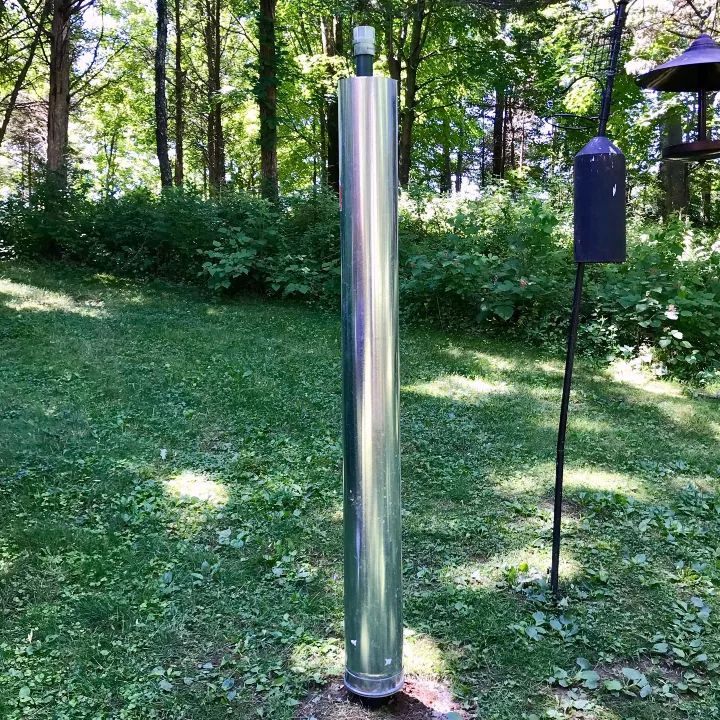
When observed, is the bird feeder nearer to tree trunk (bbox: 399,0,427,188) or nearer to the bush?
the bush

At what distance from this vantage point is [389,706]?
2279 millimetres

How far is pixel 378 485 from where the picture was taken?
2.13 metres

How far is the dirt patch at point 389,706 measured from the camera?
7.35ft

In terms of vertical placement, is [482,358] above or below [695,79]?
below

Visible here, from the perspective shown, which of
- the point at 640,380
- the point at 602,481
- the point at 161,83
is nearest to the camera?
the point at 602,481

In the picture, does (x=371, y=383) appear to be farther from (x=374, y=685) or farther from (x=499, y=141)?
(x=499, y=141)

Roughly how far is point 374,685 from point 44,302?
7364 millimetres

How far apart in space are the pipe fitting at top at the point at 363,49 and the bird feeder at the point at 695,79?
159 centimetres

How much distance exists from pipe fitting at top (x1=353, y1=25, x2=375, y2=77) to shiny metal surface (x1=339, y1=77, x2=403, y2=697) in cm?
7

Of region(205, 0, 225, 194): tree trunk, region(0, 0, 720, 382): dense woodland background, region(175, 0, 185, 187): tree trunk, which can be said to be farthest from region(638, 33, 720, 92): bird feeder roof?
region(175, 0, 185, 187): tree trunk

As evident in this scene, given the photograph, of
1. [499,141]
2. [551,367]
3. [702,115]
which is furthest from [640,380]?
[499,141]

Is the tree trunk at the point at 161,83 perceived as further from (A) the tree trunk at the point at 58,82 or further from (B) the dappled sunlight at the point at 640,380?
(B) the dappled sunlight at the point at 640,380

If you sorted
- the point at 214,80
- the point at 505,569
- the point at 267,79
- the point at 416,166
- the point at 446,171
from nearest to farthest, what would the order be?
the point at 505,569, the point at 267,79, the point at 214,80, the point at 416,166, the point at 446,171

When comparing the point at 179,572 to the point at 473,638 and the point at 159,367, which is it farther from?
the point at 159,367
